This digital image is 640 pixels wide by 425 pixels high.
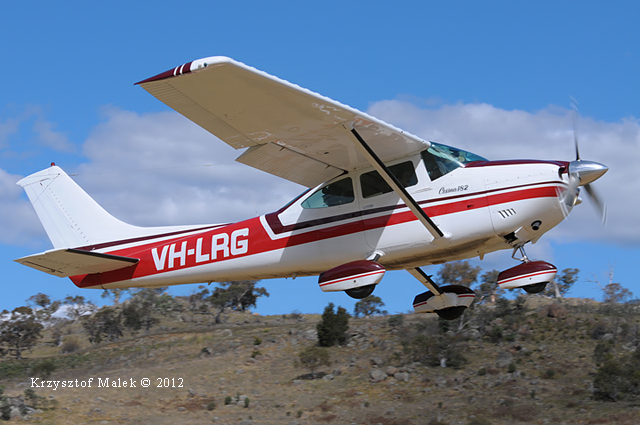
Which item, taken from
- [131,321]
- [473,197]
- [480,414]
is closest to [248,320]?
[131,321]

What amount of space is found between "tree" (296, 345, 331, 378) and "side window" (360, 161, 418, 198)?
23126 millimetres

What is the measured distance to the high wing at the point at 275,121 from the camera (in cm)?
760

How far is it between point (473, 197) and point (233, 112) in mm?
3665

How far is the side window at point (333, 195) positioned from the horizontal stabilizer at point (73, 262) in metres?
3.81

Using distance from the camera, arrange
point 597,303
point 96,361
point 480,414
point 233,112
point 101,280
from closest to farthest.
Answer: point 233,112, point 101,280, point 480,414, point 96,361, point 597,303

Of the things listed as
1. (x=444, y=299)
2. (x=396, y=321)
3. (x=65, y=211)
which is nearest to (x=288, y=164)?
(x=444, y=299)

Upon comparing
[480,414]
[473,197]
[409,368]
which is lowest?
[480,414]

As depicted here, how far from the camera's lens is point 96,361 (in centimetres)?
3591

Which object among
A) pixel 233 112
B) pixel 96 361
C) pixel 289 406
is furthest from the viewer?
pixel 96 361

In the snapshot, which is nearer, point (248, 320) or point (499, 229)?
point (499, 229)

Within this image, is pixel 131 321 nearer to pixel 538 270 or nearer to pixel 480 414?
pixel 480 414

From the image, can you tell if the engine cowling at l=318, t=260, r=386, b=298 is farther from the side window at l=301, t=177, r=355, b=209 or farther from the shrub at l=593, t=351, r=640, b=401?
the shrub at l=593, t=351, r=640, b=401

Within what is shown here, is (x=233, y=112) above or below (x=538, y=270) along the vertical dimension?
above

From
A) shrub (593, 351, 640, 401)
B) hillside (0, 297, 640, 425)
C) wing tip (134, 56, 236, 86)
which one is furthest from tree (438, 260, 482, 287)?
wing tip (134, 56, 236, 86)
